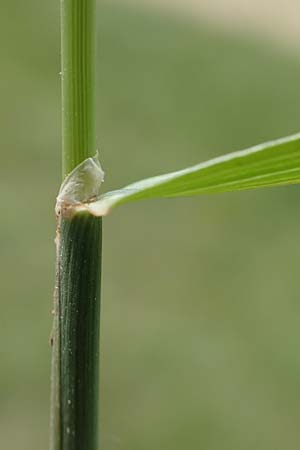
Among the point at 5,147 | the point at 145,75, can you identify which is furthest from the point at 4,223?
the point at 145,75

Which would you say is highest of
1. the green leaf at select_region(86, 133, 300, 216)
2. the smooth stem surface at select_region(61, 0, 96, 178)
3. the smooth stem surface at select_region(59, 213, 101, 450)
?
the smooth stem surface at select_region(61, 0, 96, 178)

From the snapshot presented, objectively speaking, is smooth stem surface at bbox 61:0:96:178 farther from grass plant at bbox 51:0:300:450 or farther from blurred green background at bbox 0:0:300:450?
blurred green background at bbox 0:0:300:450

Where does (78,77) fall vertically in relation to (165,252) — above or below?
below

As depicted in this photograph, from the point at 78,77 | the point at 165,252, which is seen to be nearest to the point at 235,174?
the point at 78,77

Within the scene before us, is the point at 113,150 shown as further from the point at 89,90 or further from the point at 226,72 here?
the point at 89,90

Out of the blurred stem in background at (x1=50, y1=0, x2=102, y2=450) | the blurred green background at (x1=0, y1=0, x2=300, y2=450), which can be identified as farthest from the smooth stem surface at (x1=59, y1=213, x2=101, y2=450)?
the blurred green background at (x1=0, y1=0, x2=300, y2=450)

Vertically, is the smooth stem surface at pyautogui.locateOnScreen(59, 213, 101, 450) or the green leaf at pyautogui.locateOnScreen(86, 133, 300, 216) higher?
the green leaf at pyautogui.locateOnScreen(86, 133, 300, 216)

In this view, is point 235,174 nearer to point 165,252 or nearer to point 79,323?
point 79,323
